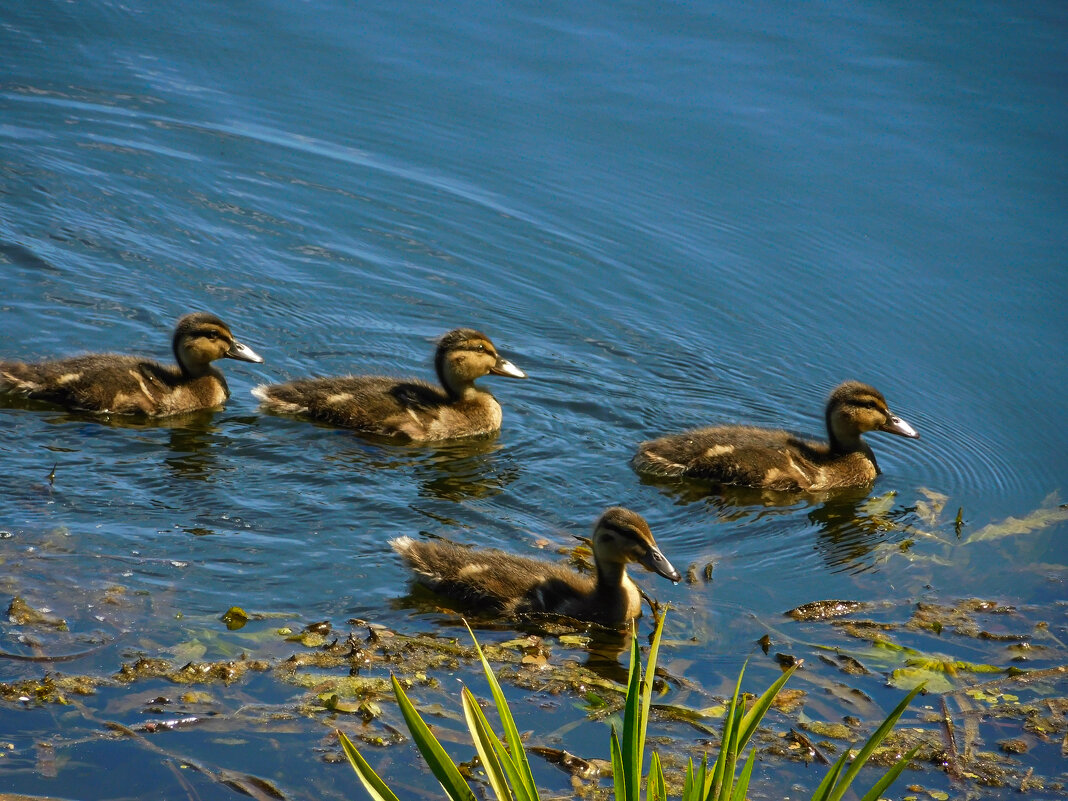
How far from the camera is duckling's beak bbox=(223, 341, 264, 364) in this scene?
789cm

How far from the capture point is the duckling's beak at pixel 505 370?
26.2 ft

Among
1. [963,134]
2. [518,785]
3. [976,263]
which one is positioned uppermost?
[963,134]

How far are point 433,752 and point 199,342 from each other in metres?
5.10

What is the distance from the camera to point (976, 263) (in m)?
9.45

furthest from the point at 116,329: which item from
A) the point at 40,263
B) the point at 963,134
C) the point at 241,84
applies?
the point at 963,134

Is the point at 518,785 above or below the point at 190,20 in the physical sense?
below

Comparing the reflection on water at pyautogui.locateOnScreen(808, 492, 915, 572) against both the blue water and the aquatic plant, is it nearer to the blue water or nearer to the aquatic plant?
the blue water

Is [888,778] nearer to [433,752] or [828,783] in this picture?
[828,783]

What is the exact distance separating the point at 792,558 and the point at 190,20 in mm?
8563

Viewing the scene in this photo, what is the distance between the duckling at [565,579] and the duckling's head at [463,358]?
227cm

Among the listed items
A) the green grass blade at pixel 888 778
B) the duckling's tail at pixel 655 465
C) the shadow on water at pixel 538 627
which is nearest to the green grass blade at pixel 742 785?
the green grass blade at pixel 888 778

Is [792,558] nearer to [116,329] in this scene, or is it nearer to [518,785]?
[518,785]

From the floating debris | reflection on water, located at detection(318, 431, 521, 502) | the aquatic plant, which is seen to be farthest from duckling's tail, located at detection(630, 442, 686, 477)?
the aquatic plant

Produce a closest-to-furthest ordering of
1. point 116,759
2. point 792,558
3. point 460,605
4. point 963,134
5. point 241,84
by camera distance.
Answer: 1. point 116,759
2. point 460,605
3. point 792,558
4. point 963,134
5. point 241,84
